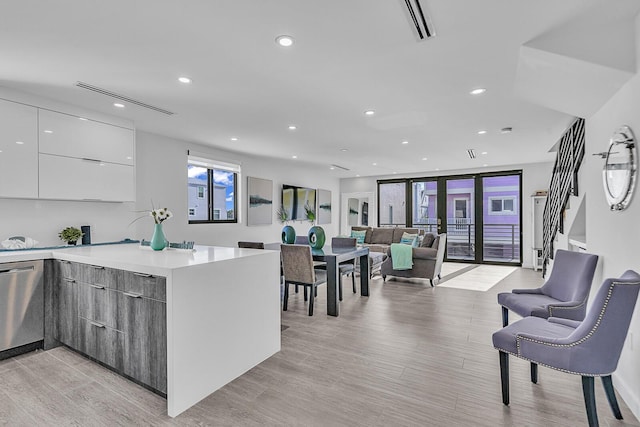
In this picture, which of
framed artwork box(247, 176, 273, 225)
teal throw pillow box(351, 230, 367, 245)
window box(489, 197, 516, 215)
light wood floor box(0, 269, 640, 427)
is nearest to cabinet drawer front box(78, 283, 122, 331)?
light wood floor box(0, 269, 640, 427)

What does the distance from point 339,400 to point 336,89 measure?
8.89 ft

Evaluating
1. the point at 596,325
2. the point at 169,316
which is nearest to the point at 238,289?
the point at 169,316

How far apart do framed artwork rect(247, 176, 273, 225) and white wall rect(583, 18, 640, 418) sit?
535 centimetres

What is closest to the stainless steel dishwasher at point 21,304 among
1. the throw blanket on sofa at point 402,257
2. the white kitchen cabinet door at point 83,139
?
the white kitchen cabinet door at point 83,139

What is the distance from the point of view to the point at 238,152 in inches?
248

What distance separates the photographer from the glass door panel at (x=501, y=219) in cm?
827

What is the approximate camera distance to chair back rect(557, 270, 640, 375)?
5.77 feet

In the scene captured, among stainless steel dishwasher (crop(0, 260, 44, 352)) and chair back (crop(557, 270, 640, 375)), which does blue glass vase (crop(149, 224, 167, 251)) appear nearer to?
stainless steel dishwasher (crop(0, 260, 44, 352))

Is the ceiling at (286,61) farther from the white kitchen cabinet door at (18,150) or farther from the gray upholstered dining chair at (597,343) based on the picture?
the gray upholstered dining chair at (597,343)

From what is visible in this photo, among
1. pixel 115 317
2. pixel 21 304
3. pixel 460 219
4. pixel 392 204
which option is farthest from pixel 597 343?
pixel 392 204

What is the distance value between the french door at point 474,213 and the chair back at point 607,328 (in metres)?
7.09

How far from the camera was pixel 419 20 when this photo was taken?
208cm

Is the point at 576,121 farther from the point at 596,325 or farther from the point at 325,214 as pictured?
the point at 325,214

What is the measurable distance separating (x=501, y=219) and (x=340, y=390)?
25.3 feet
